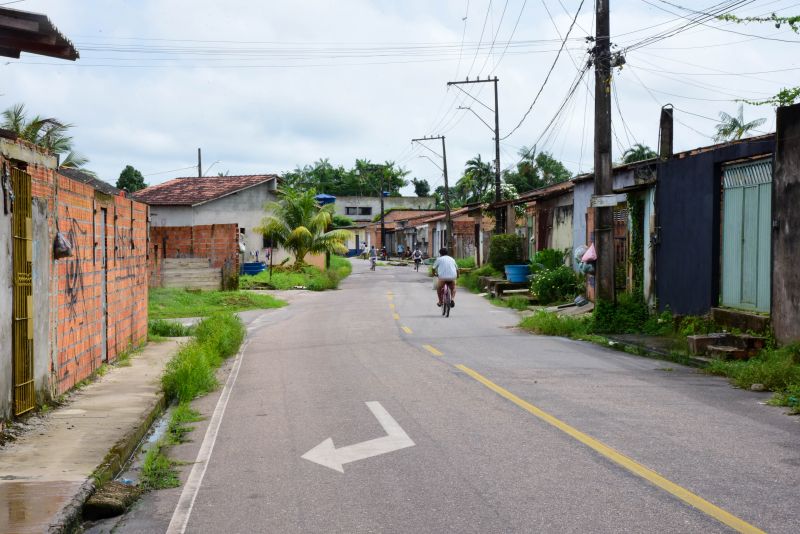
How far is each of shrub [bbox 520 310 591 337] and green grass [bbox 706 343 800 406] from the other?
608 cm

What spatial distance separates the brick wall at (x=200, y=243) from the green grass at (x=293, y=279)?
2246 mm

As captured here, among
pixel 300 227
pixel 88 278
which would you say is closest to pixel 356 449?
pixel 88 278

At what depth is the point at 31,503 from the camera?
20.0ft

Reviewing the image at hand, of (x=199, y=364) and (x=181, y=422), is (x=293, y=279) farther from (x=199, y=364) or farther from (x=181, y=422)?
(x=181, y=422)

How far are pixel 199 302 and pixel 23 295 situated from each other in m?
21.3

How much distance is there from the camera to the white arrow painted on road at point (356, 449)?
7285 mm

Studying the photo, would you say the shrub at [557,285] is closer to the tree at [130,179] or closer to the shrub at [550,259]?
the shrub at [550,259]

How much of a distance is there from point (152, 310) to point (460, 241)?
38355 millimetres

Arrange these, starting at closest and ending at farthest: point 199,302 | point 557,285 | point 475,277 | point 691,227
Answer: point 691,227, point 557,285, point 199,302, point 475,277

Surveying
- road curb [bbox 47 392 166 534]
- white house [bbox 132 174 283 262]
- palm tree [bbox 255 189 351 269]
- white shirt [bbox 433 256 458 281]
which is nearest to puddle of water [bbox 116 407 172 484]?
road curb [bbox 47 392 166 534]

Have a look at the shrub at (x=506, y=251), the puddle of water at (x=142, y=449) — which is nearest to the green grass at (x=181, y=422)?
the puddle of water at (x=142, y=449)

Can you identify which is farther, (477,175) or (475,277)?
(477,175)

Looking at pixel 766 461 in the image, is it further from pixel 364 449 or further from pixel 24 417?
pixel 24 417

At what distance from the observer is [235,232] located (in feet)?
121
